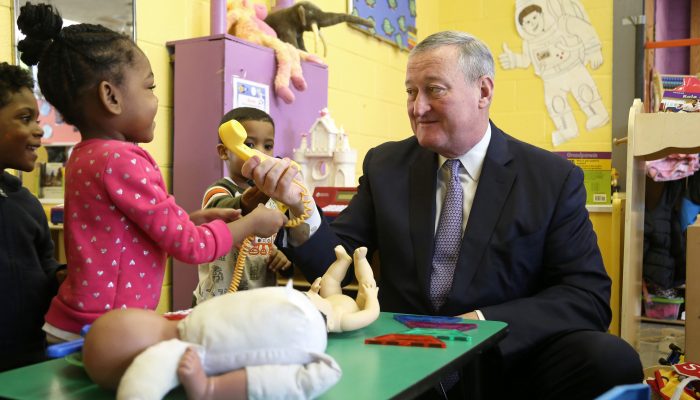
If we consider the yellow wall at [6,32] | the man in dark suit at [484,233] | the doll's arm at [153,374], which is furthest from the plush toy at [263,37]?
the doll's arm at [153,374]

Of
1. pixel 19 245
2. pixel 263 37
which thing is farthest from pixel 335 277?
pixel 263 37

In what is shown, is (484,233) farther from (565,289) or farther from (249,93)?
(249,93)

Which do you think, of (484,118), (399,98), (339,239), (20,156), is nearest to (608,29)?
(399,98)

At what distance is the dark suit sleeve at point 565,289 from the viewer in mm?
1406

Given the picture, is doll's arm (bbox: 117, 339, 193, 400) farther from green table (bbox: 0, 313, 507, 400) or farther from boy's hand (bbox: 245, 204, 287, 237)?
boy's hand (bbox: 245, 204, 287, 237)

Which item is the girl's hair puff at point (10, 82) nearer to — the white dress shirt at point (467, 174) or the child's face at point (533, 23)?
the white dress shirt at point (467, 174)

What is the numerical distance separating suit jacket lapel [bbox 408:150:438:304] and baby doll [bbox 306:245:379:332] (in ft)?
1.42

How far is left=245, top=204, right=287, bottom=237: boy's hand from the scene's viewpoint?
1189 millimetres

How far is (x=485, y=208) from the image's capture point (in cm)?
161

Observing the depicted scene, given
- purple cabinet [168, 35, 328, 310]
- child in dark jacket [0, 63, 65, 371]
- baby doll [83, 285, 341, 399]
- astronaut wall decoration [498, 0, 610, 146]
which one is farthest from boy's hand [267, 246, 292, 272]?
astronaut wall decoration [498, 0, 610, 146]

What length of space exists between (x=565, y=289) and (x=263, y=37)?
5.29 feet

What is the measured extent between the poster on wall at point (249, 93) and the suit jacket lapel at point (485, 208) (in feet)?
3.48

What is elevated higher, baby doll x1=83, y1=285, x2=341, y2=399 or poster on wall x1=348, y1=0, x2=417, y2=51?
poster on wall x1=348, y1=0, x2=417, y2=51

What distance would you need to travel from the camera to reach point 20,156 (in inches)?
58.9
